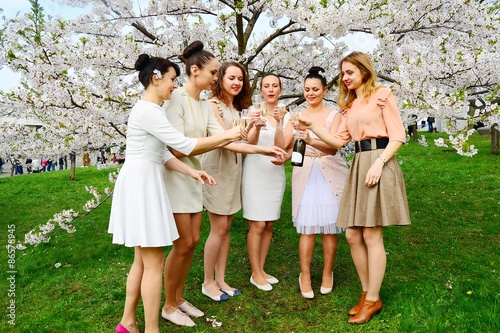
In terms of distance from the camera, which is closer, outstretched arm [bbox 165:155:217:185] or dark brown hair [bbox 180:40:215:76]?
outstretched arm [bbox 165:155:217:185]

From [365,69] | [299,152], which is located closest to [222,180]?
[299,152]

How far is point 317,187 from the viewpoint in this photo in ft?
12.6

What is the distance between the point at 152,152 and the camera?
2779 mm

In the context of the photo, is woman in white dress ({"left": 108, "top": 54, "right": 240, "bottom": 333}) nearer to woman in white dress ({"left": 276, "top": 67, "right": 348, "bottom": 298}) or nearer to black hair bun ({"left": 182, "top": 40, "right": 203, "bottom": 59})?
black hair bun ({"left": 182, "top": 40, "right": 203, "bottom": 59})

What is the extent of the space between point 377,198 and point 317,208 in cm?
72

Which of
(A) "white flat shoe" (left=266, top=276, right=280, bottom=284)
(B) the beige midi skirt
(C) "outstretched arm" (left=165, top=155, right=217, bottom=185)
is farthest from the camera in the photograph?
(A) "white flat shoe" (left=266, top=276, right=280, bottom=284)

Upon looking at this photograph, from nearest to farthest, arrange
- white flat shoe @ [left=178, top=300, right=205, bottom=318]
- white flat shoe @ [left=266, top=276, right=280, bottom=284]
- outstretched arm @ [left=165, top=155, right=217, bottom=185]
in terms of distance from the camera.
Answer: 1. outstretched arm @ [left=165, top=155, right=217, bottom=185]
2. white flat shoe @ [left=178, top=300, right=205, bottom=318]
3. white flat shoe @ [left=266, top=276, right=280, bottom=284]

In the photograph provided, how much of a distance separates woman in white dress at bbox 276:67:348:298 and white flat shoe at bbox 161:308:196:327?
118cm

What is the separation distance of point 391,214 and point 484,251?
3000 millimetres

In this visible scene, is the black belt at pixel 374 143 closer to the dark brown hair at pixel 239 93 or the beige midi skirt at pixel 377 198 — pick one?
the beige midi skirt at pixel 377 198

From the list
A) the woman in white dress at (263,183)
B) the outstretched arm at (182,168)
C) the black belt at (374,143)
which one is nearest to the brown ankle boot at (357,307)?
the woman in white dress at (263,183)

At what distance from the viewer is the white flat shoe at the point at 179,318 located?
336 cm

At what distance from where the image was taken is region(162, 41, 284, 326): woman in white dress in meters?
3.17

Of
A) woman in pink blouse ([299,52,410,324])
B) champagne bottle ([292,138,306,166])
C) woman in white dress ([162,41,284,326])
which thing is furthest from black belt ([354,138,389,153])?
woman in white dress ([162,41,284,326])
